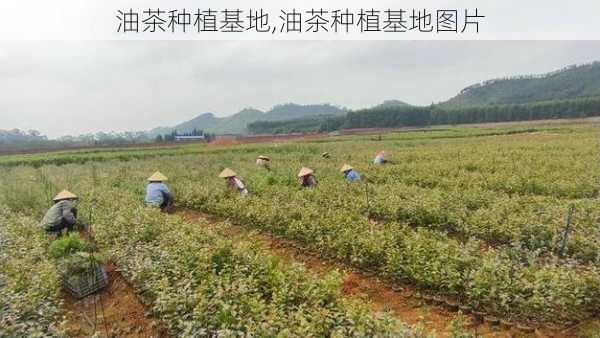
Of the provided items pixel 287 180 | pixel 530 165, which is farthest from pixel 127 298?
pixel 530 165

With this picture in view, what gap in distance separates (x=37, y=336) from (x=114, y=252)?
3.12 m

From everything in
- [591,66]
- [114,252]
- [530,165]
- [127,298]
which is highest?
[591,66]

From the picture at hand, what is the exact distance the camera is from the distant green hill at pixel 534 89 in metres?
127

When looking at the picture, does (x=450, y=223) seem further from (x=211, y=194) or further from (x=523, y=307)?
(x=211, y=194)

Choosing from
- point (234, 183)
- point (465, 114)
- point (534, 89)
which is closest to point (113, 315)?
point (234, 183)

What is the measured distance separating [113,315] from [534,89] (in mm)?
163910

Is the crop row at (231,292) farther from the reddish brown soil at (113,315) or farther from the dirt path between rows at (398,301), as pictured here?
the dirt path between rows at (398,301)

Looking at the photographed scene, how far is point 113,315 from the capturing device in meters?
5.57

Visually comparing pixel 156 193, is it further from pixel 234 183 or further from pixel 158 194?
pixel 234 183

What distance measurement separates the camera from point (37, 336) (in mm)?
3654

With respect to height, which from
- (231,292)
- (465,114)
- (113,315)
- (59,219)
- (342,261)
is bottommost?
(113,315)

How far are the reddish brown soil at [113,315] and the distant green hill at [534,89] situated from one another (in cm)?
12821

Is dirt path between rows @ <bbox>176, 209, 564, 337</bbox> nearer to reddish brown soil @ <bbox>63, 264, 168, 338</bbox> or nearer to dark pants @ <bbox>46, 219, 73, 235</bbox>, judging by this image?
reddish brown soil @ <bbox>63, 264, 168, 338</bbox>

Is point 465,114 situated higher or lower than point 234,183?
higher
